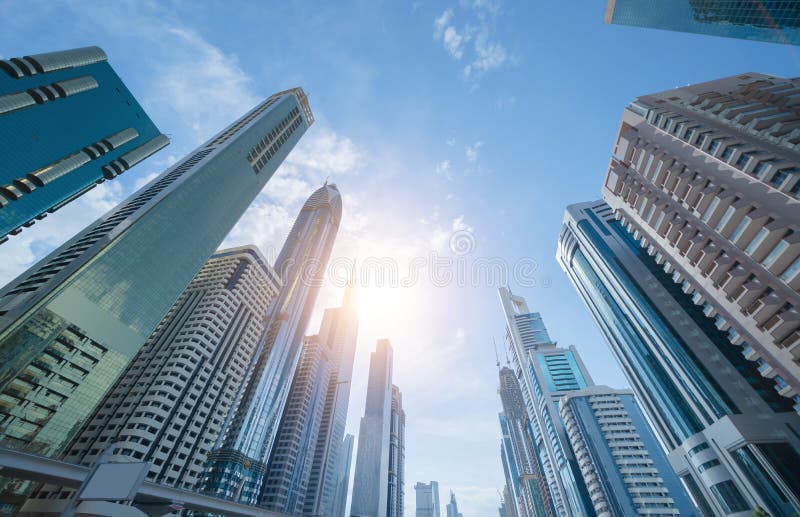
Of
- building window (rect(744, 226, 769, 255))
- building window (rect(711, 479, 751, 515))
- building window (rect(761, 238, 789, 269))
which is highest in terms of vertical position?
building window (rect(744, 226, 769, 255))

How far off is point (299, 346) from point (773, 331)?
133 meters

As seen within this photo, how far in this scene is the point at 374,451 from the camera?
166m

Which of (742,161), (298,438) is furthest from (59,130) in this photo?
(298,438)

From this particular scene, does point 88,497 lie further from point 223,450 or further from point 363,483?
point 363,483

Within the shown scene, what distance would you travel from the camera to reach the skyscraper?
364 ft

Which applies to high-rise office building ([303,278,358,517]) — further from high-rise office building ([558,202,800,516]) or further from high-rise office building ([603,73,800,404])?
high-rise office building ([603,73,800,404])

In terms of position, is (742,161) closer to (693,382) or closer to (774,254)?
(774,254)

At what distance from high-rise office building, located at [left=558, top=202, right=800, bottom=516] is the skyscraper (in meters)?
114

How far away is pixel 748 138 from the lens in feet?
88.3

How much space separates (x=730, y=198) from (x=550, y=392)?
111612 mm

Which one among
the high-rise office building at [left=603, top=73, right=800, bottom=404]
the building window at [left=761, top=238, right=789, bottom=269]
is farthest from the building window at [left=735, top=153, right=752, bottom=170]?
the building window at [left=761, top=238, right=789, bottom=269]

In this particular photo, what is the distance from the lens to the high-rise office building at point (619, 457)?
7538 centimetres

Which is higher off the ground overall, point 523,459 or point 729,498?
point 523,459

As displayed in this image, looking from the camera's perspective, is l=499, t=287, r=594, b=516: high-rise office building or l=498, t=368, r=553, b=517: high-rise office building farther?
l=498, t=368, r=553, b=517: high-rise office building
